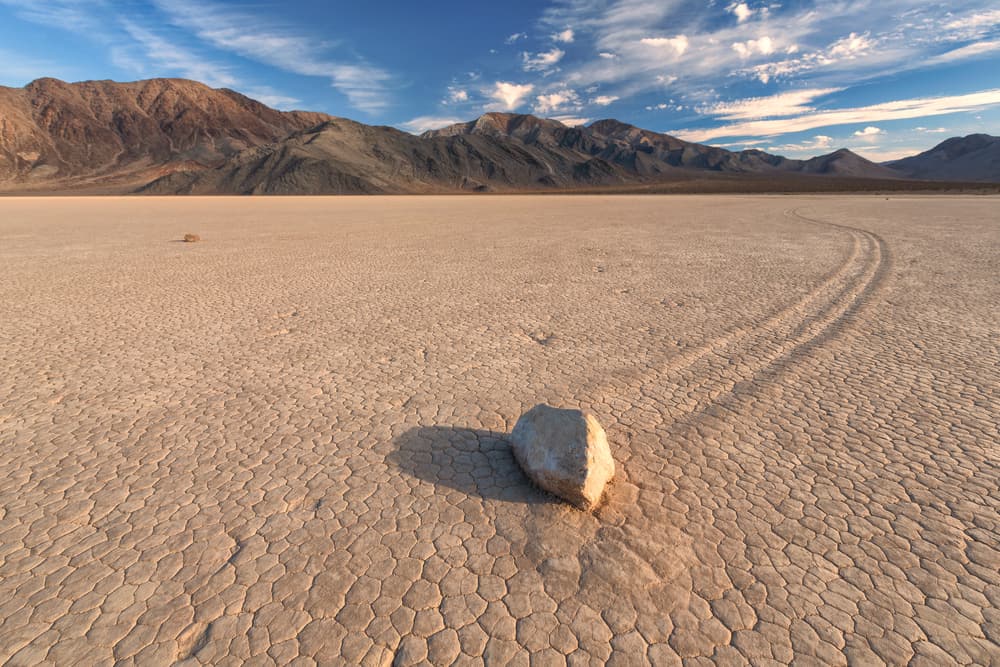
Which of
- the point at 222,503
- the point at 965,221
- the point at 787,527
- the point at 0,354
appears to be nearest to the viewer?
the point at 787,527

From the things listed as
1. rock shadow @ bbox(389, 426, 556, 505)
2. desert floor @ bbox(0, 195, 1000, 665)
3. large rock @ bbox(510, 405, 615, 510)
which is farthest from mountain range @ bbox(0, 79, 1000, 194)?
large rock @ bbox(510, 405, 615, 510)

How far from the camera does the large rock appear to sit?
120 inches

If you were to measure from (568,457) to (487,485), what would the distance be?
60 centimetres

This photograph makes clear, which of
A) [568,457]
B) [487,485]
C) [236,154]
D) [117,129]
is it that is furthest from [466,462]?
[117,129]

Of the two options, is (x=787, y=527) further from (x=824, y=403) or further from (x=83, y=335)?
(x=83, y=335)

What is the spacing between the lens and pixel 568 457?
121 inches

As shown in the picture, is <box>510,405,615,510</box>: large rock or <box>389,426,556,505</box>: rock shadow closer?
<box>510,405,615,510</box>: large rock

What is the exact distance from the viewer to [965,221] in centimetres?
2109

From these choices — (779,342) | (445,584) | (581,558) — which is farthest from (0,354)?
(779,342)

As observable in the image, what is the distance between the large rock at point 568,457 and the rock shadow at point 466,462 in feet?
0.43

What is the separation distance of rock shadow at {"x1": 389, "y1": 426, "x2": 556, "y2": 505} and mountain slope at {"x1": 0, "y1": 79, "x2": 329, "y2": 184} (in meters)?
135

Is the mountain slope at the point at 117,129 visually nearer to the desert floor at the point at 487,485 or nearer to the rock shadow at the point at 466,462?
the desert floor at the point at 487,485

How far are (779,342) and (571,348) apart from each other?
2.45 metres

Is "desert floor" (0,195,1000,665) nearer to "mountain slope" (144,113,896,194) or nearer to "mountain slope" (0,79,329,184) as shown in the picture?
"mountain slope" (144,113,896,194)
